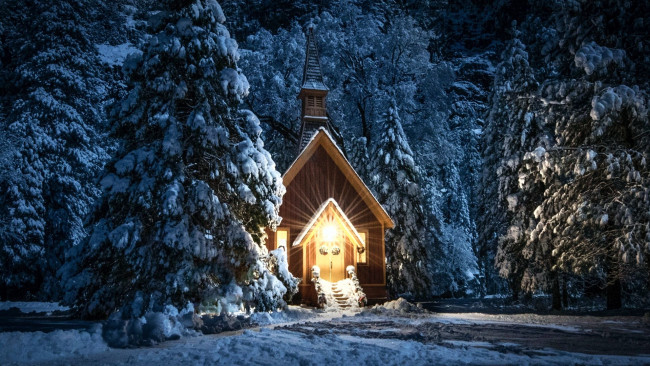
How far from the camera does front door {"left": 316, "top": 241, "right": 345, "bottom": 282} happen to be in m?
24.0

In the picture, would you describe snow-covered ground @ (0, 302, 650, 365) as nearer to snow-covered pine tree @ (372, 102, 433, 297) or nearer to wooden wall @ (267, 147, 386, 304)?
wooden wall @ (267, 147, 386, 304)

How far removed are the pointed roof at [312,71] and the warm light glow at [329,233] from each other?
7.70 m

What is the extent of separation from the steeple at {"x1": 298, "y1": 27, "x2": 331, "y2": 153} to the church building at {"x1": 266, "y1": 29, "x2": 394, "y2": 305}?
0.78 meters

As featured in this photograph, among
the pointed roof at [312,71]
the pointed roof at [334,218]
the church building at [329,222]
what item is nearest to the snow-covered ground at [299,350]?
the pointed roof at [334,218]

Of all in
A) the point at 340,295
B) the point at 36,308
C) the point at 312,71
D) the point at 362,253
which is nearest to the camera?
the point at 36,308

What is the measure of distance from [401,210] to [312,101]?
23.7ft

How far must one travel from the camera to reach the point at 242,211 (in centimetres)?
1492

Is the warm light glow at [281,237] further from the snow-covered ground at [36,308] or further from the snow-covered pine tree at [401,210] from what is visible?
the snow-covered ground at [36,308]

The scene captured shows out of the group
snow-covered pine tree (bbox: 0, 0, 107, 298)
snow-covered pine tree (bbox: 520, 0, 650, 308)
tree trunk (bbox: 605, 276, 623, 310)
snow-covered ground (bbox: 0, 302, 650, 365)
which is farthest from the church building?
snow-covered ground (bbox: 0, 302, 650, 365)

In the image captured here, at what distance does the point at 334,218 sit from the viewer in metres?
23.7

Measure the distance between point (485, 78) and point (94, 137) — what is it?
165 ft

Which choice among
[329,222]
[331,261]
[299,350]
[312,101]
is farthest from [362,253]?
[299,350]

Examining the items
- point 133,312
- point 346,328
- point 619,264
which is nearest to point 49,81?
point 133,312

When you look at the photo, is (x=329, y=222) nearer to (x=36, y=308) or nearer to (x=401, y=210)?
(x=401, y=210)
